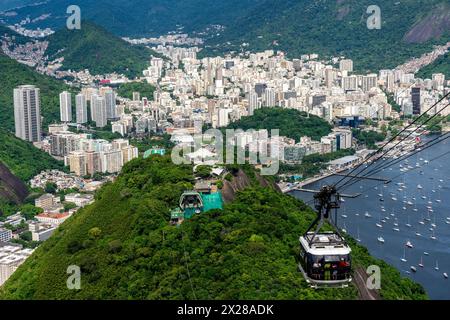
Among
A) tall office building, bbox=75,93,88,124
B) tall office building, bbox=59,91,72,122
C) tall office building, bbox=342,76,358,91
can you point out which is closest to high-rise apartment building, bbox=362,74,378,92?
tall office building, bbox=342,76,358,91

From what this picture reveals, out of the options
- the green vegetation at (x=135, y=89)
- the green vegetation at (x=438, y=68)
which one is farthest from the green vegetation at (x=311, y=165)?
the green vegetation at (x=438, y=68)

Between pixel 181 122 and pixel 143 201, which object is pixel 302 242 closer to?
pixel 143 201

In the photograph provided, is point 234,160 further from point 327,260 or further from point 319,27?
point 319,27

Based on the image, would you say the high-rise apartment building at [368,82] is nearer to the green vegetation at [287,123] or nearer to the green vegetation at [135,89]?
the green vegetation at [287,123]

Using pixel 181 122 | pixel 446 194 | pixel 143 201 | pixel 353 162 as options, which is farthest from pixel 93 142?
pixel 143 201

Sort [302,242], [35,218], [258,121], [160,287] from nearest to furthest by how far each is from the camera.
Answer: [302,242] < [160,287] < [35,218] < [258,121]

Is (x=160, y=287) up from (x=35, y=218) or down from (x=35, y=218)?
up

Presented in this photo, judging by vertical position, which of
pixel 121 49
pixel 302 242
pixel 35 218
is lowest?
pixel 35 218
